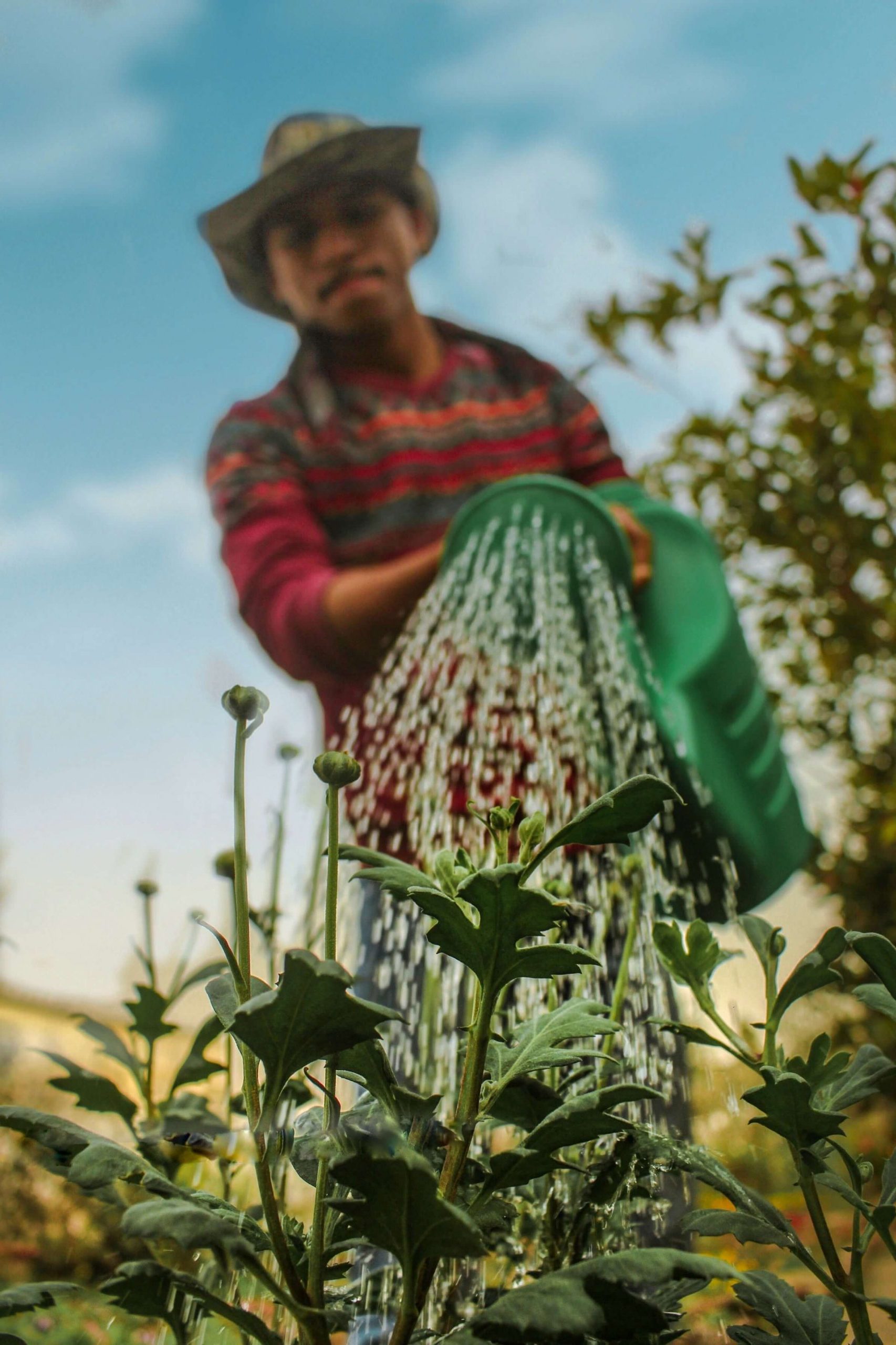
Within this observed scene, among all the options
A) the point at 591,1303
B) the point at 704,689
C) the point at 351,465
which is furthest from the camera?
the point at 351,465

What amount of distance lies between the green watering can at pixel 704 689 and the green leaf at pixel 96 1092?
75 cm

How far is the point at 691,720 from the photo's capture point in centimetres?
131

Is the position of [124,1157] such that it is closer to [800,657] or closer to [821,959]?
[821,959]

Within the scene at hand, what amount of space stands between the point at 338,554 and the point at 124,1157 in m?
1.34

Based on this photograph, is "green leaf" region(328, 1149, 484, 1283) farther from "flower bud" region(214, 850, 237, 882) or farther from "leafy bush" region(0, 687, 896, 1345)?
"flower bud" region(214, 850, 237, 882)

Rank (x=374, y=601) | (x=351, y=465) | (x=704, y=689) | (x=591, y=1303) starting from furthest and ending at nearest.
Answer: (x=351, y=465)
(x=374, y=601)
(x=704, y=689)
(x=591, y=1303)

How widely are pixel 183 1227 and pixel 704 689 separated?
44.7 inches

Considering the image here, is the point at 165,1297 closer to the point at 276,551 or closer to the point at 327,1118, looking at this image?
the point at 327,1118

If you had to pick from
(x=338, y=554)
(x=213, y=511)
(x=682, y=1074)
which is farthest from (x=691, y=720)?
(x=213, y=511)

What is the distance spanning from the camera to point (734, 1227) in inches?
17.1

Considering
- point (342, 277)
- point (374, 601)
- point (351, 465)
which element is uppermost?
point (342, 277)

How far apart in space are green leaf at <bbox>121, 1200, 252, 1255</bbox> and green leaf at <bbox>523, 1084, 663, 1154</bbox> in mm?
108

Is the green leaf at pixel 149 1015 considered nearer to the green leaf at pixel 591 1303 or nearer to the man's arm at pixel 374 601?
the green leaf at pixel 591 1303

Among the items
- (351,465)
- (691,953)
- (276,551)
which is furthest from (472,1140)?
(351,465)
